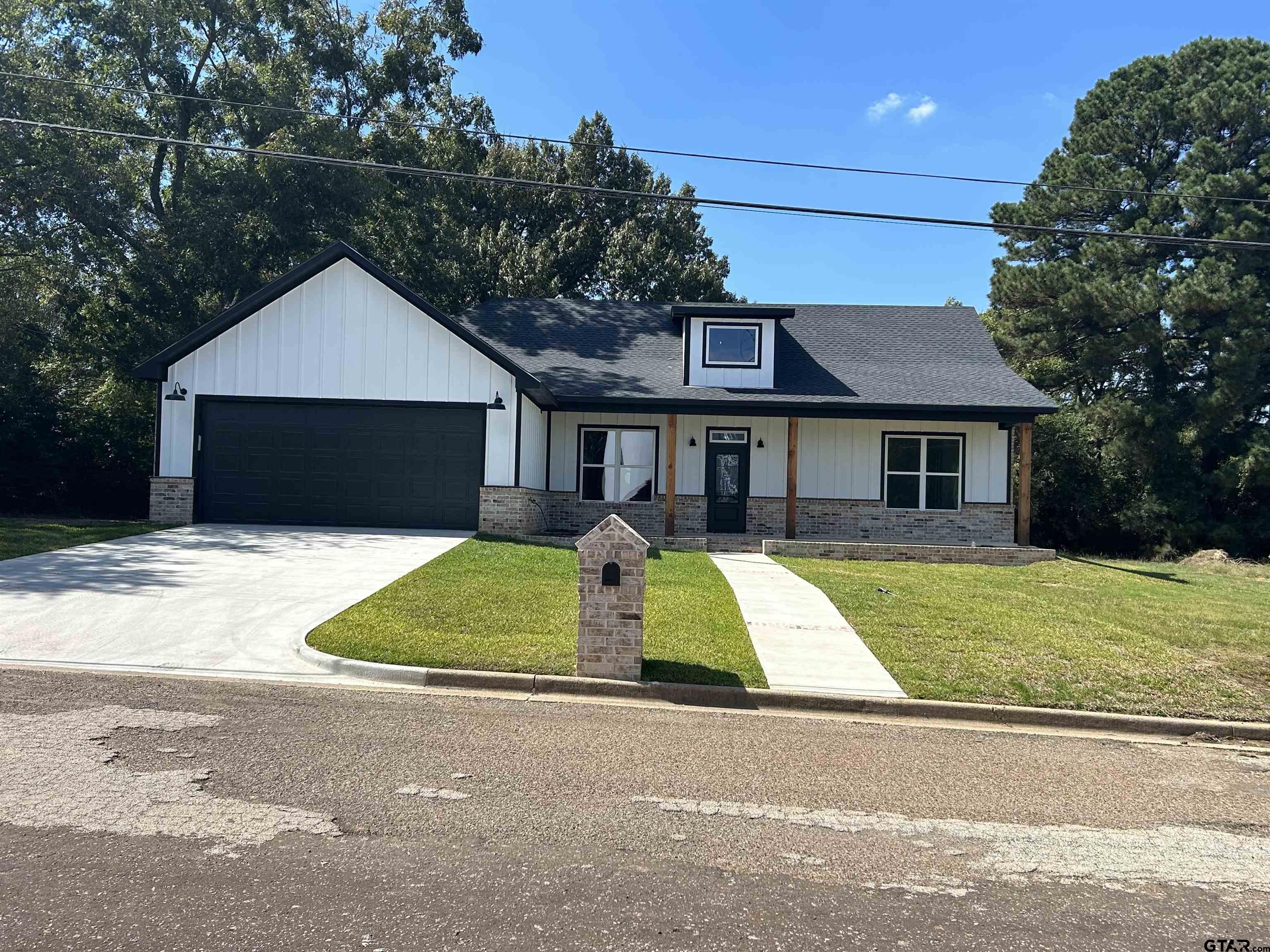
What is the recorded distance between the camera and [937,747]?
241 inches

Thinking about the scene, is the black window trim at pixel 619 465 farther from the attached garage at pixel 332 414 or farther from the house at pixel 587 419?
the attached garage at pixel 332 414

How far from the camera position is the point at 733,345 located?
1950cm

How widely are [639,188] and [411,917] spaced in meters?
35.5

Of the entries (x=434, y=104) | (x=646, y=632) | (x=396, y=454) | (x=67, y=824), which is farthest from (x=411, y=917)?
(x=434, y=104)

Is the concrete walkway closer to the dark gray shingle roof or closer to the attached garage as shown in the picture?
the attached garage

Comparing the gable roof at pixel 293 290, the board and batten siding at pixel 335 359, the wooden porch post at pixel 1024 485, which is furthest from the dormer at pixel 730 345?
the wooden porch post at pixel 1024 485

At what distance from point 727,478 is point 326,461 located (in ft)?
28.7

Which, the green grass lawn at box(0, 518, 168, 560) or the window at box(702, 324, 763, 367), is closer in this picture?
the green grass lawn at box(0, 518, 168, 560)

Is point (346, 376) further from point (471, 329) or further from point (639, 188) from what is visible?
point (639, 188)

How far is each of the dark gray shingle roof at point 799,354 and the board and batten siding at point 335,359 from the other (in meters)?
2.60

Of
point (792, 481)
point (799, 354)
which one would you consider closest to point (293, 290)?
point (792, 481)

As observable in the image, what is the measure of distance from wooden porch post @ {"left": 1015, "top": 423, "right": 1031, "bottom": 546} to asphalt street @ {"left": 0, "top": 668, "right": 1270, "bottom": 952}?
11679 mm

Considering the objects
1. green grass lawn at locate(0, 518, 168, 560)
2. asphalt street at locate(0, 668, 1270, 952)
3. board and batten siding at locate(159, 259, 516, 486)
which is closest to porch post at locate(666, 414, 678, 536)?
board and batten siding at locate(159, 259, 516, 486)

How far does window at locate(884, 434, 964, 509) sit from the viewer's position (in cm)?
1948
